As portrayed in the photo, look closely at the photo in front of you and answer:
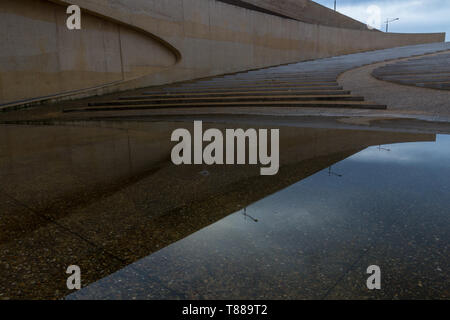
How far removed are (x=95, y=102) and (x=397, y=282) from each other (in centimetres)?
1256

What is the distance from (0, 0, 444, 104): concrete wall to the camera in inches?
484

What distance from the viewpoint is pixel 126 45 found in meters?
15.3

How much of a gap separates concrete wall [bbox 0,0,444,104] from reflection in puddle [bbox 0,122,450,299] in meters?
11.2

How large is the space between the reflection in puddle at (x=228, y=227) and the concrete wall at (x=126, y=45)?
36.8 ft

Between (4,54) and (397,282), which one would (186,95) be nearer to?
(4,54)
